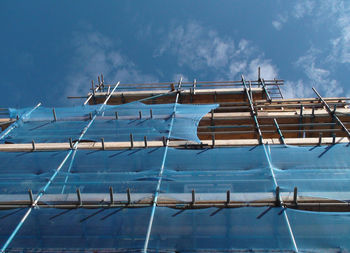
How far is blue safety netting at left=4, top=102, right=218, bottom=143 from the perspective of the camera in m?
10.0

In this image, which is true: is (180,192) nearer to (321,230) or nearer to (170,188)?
(170,188)

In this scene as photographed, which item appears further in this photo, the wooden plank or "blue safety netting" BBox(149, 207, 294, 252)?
the wooden plank

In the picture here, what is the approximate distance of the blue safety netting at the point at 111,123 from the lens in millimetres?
10008

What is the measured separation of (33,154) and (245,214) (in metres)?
5.44

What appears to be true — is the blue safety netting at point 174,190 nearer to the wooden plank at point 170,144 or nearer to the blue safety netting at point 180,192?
the blue safety netting at point 180,192

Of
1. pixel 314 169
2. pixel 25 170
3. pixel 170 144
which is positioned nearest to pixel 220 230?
pixel 314 169

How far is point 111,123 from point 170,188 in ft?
13.6

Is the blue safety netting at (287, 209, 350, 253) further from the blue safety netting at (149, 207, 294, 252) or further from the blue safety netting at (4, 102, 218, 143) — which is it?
the blue safety netting at (4, 102, 218, 143)

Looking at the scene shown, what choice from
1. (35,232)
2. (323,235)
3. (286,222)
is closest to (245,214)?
(286,222)

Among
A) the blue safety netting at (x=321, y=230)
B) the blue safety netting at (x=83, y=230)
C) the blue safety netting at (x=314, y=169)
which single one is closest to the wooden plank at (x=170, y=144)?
the blue safety netting at (x=314, y=169)

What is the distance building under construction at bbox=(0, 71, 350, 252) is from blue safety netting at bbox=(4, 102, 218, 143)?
0.17 feet

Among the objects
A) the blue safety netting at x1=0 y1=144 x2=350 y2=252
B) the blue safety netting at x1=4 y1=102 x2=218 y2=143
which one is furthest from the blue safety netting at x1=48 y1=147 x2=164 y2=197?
the blue safety netting at x1=4 y1=102 x2=218 y2=143

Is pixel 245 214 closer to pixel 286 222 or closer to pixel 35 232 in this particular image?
pixel 286 222

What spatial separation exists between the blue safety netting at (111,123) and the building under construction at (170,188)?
5 cm
